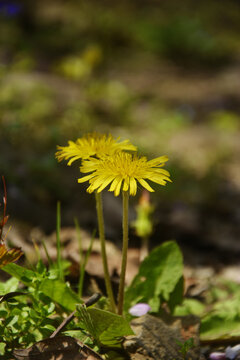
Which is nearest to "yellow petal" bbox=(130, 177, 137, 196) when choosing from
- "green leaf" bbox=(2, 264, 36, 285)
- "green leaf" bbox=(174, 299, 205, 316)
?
"green leaf" bbox=(2, 264, 36, 285)

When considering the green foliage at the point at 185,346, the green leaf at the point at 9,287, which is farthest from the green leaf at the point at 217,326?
the green leaf at the point at 9,287

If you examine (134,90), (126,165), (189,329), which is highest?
(134,90)

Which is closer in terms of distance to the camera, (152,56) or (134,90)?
(134,90)

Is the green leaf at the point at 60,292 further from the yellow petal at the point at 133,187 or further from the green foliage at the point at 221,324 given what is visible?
the green foliage at the point at 221,324

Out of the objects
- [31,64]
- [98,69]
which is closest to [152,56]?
[98,69]

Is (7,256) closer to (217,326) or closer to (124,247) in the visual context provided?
(124,247)

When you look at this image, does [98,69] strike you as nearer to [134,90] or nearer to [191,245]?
[134,90]

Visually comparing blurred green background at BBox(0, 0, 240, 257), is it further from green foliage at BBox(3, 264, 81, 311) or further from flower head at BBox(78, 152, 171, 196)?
flower head at BBox(78, 152, 171, 196)
